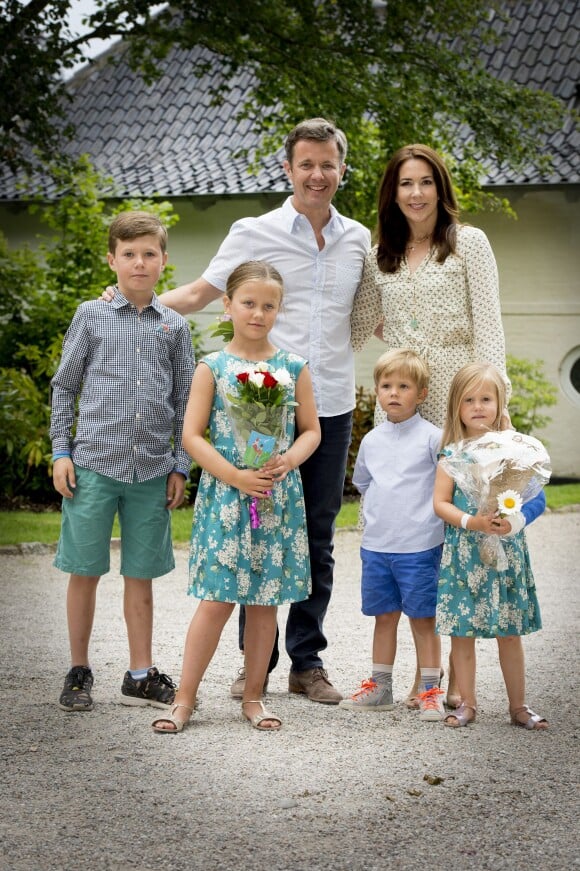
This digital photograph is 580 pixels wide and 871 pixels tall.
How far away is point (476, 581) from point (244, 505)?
951 millimetres

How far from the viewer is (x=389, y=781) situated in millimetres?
3988

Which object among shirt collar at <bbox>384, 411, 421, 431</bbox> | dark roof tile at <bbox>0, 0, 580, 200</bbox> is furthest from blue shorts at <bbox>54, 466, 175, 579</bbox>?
dark roof tile at <bbox>0, 0, 580, 200</bbox>

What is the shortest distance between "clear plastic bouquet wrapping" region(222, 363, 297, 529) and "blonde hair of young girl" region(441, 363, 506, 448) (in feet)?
2.13

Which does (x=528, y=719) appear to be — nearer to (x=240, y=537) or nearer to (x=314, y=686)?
(x=314, y=686)

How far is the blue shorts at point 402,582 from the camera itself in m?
4.77

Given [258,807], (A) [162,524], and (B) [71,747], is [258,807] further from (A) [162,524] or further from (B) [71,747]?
(A) [162,524]

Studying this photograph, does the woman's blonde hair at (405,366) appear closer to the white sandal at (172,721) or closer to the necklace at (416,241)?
the necklace at (416,241)

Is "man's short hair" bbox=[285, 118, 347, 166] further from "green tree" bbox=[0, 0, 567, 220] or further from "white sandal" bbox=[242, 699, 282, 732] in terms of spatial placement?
"green tree" bbox=[0, 0, 567, 220]

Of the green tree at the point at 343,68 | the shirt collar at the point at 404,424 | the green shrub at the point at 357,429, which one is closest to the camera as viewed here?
the shirt collar at the point at 404,424

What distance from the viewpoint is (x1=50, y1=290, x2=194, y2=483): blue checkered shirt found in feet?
15.8

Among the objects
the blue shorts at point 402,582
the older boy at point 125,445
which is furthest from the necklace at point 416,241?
the blue shorts at point 402,582

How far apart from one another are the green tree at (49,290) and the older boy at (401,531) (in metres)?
7.24

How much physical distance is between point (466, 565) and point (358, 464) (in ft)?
2.18

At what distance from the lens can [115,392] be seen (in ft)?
15.8
